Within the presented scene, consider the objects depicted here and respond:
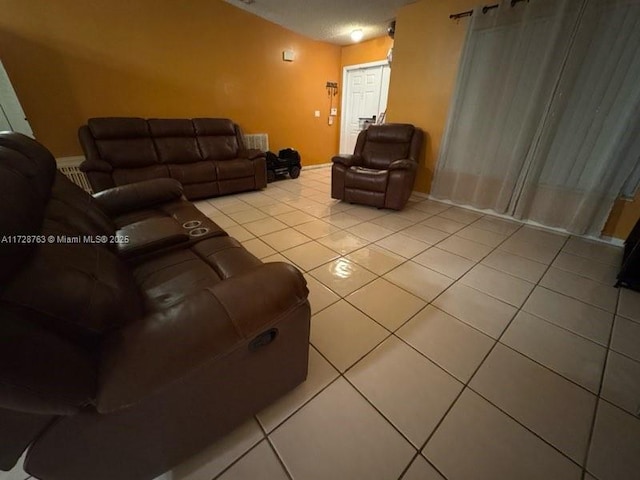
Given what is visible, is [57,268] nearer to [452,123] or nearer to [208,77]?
[452,123]

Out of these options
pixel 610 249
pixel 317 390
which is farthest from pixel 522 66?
pixel 317 390

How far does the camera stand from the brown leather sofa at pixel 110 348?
52 cm

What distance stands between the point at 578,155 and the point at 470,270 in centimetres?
162

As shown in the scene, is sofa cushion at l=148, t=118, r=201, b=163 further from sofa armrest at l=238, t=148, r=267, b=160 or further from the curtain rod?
the curtain rod

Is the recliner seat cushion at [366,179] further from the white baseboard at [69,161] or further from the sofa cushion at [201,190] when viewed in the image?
the white baseboard at [69,161]

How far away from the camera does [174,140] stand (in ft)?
10.9

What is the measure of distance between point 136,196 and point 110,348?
1.50 meters

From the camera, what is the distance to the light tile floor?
915mm

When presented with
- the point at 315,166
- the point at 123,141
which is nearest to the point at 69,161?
the point at 123,141

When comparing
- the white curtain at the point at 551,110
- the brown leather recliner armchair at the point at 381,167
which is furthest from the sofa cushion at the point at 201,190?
the white curtain at the point at 551,110

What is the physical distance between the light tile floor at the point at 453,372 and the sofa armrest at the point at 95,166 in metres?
1.85

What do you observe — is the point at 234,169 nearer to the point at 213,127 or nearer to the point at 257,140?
the point at 213,127

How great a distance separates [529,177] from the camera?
2645 mm

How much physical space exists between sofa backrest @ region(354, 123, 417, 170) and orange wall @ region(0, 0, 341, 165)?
195cm
